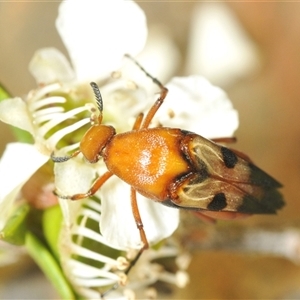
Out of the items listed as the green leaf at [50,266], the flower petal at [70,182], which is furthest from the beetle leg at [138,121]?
the green leaf at [50,266]

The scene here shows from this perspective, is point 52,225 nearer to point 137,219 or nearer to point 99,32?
point 137,219

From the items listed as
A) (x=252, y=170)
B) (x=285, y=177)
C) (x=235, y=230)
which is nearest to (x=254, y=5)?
(x=285, y=177)

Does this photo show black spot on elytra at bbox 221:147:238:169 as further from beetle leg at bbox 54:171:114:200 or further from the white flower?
beetle leg at bbox 54:171:114:200

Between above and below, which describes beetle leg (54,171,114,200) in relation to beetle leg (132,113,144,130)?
below

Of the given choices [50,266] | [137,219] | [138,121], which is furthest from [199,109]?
[50,266]

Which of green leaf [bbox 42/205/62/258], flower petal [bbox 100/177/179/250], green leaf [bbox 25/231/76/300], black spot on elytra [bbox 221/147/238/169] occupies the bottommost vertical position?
green leaf [bbox 25/231/76/300]

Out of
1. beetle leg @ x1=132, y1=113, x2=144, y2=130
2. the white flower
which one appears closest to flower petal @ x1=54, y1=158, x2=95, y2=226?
the white flower

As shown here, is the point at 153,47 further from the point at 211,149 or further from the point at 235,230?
the point at 211,149
